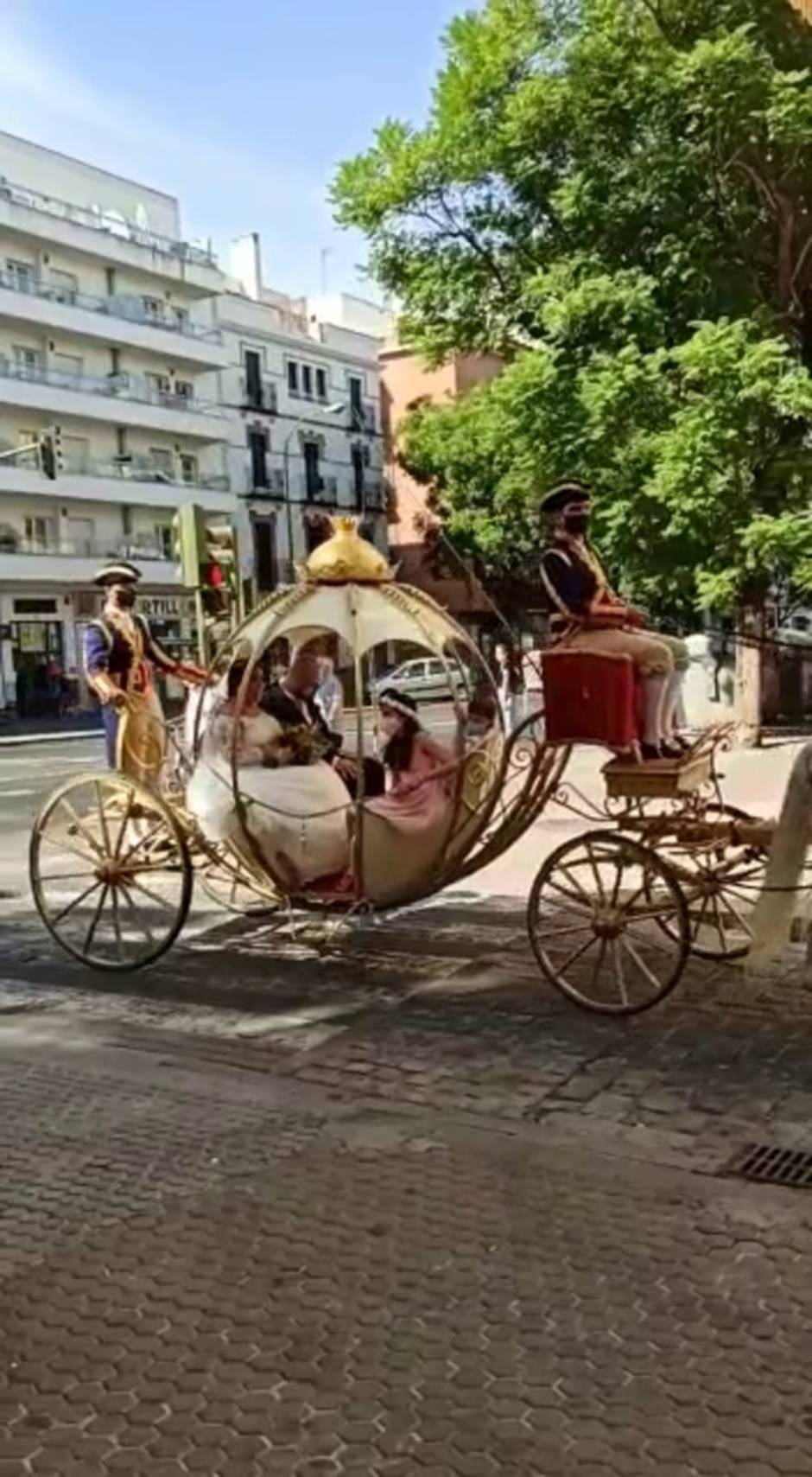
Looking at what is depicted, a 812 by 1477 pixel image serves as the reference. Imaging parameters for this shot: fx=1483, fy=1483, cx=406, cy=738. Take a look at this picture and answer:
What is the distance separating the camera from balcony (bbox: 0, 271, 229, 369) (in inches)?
1719

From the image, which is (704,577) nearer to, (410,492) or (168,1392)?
(168,1392)

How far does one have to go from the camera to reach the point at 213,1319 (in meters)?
4.01

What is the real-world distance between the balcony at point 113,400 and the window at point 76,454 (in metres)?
0.81

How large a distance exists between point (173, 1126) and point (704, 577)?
1472 cm

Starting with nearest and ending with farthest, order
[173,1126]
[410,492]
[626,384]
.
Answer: [173,1126], [626,384], [410,492]

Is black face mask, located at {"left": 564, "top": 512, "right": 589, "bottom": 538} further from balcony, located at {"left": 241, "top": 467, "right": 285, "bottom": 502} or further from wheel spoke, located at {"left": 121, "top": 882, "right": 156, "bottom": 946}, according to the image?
balcony, located at {"left": 241, "top": 467, "right": 285, "bottom": 502}

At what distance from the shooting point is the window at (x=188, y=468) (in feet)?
168

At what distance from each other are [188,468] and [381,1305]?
49391 millimetres

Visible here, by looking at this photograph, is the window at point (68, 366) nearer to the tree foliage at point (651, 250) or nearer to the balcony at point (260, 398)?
the balcony at point (260, 398)

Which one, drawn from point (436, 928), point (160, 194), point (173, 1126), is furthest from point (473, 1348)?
point (160, 194)

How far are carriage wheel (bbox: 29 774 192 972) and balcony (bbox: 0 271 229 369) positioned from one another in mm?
37705

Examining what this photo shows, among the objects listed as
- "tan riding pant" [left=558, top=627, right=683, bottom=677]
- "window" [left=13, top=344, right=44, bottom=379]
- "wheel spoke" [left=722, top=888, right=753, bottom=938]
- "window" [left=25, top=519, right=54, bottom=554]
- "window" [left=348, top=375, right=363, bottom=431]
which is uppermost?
"window" [left=348, top=375, right=363, bottom=431]

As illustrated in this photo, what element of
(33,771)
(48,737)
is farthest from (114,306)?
(33,771)

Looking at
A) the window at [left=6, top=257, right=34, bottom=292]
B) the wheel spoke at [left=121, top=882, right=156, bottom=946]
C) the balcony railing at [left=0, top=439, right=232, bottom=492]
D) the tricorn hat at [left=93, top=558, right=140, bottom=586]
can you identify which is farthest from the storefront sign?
the wheel spoke at [left=121, top=882, right=156, bottom=946]
